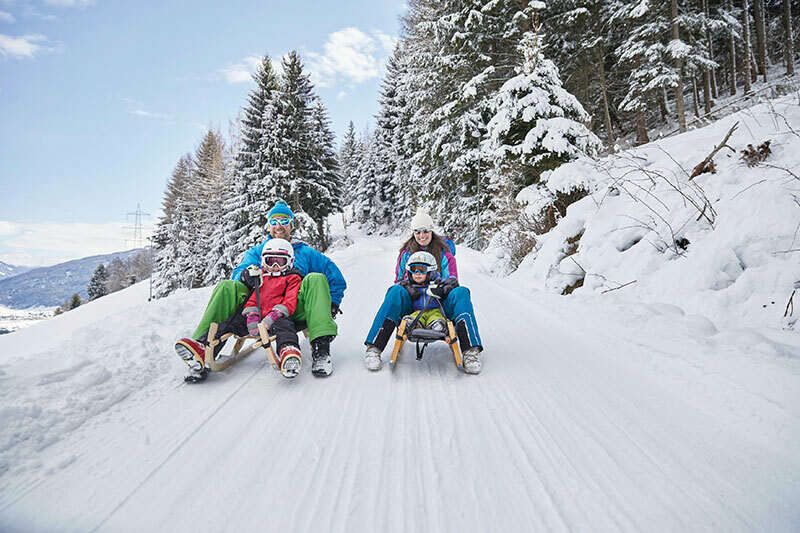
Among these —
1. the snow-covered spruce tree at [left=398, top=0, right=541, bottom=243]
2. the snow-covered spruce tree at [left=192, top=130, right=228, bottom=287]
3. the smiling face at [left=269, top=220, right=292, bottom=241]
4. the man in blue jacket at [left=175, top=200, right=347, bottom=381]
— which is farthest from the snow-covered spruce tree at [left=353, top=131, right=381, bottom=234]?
the man in blue jacket at [left=175, top=200, right=347, bottom=381]

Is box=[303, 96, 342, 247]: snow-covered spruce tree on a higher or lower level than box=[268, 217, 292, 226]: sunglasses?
higher

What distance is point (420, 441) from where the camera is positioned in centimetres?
188

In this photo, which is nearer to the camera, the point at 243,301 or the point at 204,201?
the point at 243,301

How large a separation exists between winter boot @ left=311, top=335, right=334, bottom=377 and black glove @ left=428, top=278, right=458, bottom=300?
0.96 m

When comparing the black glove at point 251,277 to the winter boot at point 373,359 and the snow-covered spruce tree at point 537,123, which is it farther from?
the snow-covered spruce tree at point 537,123

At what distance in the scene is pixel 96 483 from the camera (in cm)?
157

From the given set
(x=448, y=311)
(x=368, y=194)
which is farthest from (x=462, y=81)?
(x=368, y=194)

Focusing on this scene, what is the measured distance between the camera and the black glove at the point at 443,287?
3.14m

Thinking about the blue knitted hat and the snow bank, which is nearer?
the snow bank

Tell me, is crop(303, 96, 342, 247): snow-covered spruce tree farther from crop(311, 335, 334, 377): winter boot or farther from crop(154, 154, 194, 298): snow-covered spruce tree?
crop(311, 335, 334, 377): winter boot

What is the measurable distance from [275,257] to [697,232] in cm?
447

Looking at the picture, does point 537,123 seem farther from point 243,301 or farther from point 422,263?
point 243,301

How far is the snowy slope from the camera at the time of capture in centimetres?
140

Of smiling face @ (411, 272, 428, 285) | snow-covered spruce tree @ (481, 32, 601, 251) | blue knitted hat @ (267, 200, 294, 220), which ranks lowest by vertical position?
smiling face @ (411, 272, 428, 285)
